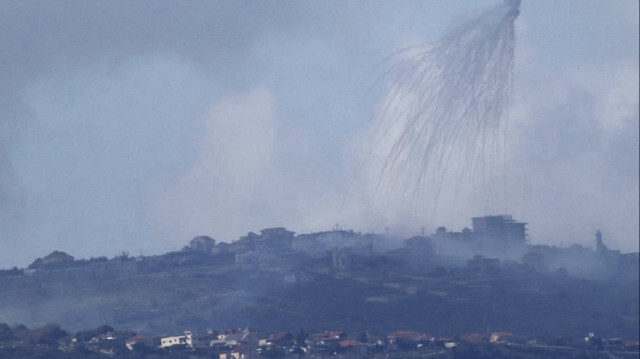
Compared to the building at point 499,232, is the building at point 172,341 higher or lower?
lower

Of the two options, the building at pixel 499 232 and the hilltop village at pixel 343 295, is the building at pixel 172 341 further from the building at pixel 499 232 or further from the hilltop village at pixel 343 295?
the building at pixel 499 232

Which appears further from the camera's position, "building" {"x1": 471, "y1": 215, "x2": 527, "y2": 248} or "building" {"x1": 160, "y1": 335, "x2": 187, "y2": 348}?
"building" {"x1": 471, "y1": 215, "x2": 527, "y2": 248}

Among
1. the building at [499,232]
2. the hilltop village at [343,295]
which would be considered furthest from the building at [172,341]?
the building at [499,232]

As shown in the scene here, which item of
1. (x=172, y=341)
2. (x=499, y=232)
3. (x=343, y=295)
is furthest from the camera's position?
(x=499, y=232)

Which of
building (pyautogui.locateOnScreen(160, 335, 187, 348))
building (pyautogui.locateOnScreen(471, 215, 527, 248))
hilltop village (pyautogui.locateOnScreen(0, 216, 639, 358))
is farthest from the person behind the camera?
building (pyautogui.locateOnScreen(471, 215, 527, 248))

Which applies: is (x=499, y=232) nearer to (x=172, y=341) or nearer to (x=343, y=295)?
(x=343, y=295)

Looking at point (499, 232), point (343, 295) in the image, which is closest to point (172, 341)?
point (343, 295)

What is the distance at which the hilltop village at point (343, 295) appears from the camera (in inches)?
2881

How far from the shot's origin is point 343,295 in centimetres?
8756

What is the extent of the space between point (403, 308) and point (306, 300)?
4.32 metres

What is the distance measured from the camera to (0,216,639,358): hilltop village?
240 ft

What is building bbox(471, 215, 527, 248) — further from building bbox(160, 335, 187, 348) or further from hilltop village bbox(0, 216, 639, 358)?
building bbox(160, 335, 187, 348)

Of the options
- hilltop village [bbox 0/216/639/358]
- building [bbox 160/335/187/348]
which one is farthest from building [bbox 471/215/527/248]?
building [bbox 160/335/187/348]

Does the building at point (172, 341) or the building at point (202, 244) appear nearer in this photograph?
the building at point (172, 341)
